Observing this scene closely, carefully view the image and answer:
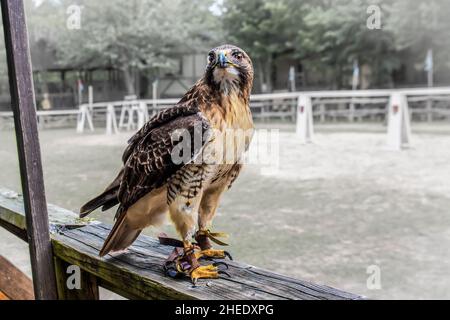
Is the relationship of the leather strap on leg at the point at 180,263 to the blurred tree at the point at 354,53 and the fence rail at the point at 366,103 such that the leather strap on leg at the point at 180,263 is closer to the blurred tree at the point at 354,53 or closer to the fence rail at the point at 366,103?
the blurred tree at the point at 354,53

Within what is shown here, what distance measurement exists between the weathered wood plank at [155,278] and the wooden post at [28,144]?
0.15ft

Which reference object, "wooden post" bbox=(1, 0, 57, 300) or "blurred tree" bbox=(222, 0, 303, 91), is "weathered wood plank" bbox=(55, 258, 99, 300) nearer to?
"wooden post" bbox=(1, 0, 57, 300)

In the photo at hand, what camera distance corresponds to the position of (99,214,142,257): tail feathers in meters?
0.89

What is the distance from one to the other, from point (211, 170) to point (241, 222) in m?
1.65

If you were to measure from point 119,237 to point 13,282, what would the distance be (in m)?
0.74

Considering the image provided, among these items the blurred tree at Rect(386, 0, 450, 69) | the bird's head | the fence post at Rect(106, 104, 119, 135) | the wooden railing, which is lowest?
the wooden railing

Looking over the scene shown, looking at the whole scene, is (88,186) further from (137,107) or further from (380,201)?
(380,201)

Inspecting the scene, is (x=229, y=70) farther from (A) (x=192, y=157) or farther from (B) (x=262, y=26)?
(B) (x=262, y=26)

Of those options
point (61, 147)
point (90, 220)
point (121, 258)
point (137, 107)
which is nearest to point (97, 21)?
point (137, 107)

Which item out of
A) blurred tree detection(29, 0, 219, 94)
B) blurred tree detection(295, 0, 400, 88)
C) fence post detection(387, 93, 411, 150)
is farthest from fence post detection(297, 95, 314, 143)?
blurred tree detection(29, 0, 219, 94)

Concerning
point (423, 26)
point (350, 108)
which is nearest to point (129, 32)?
point (423, 26)

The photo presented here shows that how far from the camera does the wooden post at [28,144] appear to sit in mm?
1048

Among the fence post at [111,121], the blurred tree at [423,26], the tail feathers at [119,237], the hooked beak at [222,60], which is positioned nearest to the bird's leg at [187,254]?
the tail feathers at [119,237]

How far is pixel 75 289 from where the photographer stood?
1.12 m
